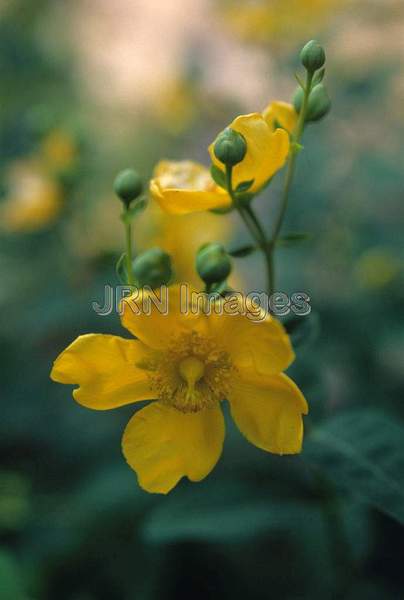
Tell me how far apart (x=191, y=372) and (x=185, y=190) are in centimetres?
27

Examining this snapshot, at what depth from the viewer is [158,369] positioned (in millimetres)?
1071

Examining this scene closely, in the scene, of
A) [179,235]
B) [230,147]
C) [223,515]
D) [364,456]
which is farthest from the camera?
[179,235]

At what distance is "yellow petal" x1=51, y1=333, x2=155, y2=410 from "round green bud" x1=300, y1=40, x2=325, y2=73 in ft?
1.55

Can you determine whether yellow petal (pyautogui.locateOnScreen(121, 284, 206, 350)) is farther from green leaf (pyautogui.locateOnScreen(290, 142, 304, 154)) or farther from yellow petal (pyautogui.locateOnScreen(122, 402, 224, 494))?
green leaf (pyautogui.locateOnScreen(290, 142, 304, 154))

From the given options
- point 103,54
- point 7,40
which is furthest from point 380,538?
point 103,54

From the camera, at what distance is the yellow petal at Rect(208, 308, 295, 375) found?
933 millimetres

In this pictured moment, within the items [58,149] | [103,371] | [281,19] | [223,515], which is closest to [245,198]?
[103,371]

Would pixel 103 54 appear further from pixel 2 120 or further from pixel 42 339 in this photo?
pixel 42 339

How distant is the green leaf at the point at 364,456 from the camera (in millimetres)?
1119

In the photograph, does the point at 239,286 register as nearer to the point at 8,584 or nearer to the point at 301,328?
the point at 301,328

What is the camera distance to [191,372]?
1.07 m

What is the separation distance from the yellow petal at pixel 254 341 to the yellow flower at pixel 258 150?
23 centimetres

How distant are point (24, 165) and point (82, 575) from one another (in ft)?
4.07

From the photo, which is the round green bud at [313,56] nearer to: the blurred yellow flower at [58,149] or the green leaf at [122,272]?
the green leaf at [122,272]
